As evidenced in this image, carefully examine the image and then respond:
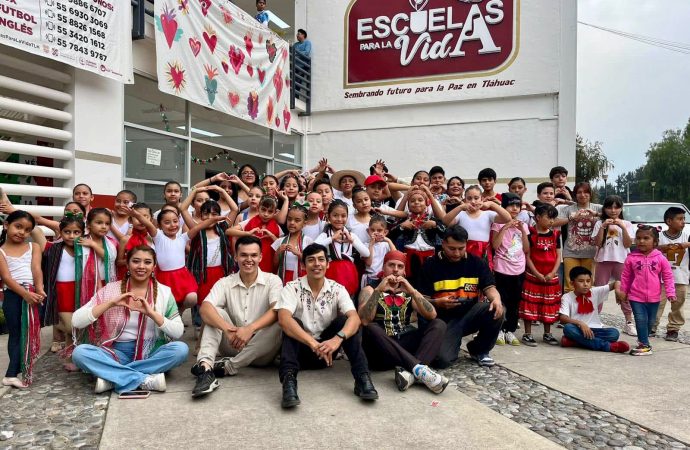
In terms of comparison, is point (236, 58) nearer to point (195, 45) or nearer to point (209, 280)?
point (195, 45)

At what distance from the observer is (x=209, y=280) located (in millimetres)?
4750

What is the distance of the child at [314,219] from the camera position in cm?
483

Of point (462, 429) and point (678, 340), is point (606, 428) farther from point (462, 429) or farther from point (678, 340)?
point (678, 340)

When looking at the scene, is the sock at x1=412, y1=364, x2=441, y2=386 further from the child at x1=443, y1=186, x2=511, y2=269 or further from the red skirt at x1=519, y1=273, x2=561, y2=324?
the red skirt at x1=519, y1=273, x2=561, y2=324

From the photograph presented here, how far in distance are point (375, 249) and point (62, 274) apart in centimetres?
264

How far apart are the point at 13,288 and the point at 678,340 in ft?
20.4

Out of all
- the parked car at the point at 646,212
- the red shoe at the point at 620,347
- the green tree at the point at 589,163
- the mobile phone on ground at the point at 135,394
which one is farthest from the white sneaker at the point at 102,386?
the green tree at the point at 589,163

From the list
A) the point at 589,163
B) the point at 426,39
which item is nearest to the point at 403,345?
the point at 426,39

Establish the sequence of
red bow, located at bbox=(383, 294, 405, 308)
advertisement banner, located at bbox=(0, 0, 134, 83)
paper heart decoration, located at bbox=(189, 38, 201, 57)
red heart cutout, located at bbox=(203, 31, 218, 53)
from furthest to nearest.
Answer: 1. red heart cutout, located at bbox=(203, 31, 218, 53)
2. paper heart decoration, located at bbox=(189, 38, 201, 57)
3. advertisement banner, located at bbox=(0, 0, 134, 83)
4. red bow, located at bbox=(383, 294, 405, 308)

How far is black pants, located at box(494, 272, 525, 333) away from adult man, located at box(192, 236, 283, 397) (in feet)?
7.96

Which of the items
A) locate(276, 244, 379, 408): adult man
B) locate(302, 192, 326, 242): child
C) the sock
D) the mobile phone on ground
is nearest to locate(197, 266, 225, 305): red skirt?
locate(302, 192, 326, 242): child

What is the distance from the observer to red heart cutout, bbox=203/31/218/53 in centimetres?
812

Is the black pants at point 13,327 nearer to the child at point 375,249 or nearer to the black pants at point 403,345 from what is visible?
the black pants at point 403,345

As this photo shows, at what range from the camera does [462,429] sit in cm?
295
